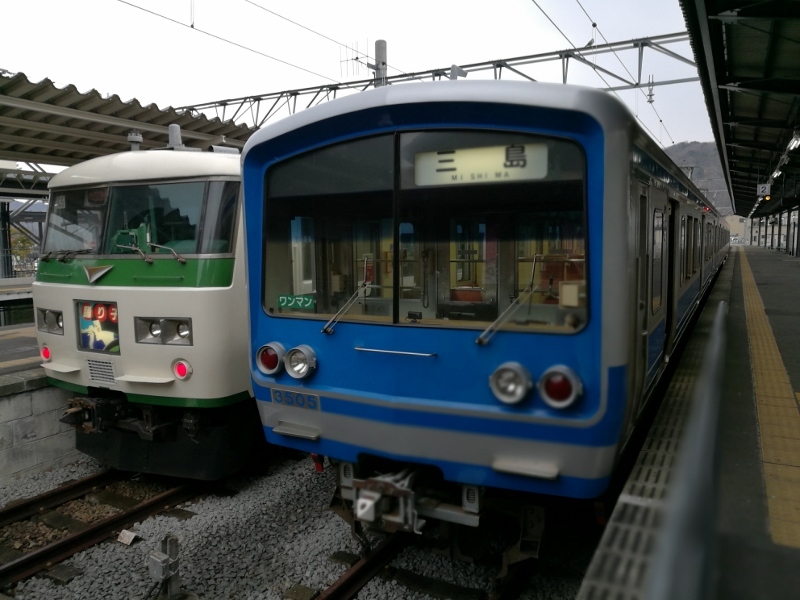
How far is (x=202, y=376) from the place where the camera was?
4.82 metres

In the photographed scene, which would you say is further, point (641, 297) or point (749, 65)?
point (749, 65)

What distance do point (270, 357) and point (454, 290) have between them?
117cm

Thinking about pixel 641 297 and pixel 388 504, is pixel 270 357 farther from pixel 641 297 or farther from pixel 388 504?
pixel 641 297

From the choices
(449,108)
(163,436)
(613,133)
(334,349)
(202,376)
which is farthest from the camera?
(163,436)

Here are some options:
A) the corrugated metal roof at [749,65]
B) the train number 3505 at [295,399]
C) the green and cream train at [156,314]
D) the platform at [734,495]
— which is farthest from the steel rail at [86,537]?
the corrugated metal roof at [749,65]

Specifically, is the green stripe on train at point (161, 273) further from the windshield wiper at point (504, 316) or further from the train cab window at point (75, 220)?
the windshield wiper at point (504, 316)

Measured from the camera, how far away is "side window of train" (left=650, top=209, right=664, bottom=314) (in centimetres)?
380

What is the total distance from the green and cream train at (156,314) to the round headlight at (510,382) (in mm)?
2753

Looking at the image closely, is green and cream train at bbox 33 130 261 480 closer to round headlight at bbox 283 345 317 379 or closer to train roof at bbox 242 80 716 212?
round headlight at bbox 283 345 317 379

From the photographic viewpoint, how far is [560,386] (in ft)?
9.04

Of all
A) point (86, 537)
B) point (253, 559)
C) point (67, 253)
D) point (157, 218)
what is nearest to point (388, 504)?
point (253, 559)

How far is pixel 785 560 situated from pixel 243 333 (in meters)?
3.95

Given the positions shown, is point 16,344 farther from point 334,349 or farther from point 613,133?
point 613,133

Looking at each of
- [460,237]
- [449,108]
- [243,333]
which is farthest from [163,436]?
[449,108]
